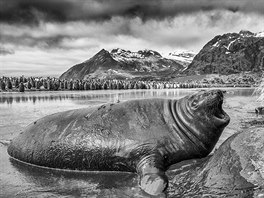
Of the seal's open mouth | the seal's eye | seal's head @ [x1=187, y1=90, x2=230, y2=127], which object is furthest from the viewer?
the seal's eye

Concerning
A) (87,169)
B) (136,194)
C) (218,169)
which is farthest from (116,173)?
(218,169)

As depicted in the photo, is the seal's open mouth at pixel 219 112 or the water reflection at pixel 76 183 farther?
the seal's open mouth at pixel 219 112

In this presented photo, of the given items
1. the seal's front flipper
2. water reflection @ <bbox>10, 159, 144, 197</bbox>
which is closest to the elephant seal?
the seal's front flipper

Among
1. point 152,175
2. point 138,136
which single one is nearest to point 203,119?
point 138,136

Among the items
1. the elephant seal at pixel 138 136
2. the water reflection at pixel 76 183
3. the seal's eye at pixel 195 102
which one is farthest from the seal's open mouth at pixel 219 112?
the water reflection at pixel 76 183

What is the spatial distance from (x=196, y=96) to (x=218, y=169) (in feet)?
6.38

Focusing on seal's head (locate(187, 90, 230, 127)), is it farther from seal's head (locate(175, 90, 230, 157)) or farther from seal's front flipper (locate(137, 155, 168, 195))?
seal's front flipper (locate(137, 155, 168, 195))

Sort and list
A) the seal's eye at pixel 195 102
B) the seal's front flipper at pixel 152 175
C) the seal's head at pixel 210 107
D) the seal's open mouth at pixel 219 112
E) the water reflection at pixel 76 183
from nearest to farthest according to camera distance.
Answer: the seal's front flipper at pixel 152 175, the water reflection at pixel 76 183, the seal's head at pixel 210 107, the seal's open mouth at pixel 219 112, the seal's eye at pixel 195 102

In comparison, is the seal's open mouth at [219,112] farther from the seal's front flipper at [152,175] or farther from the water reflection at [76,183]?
the water reflection at [76,183]

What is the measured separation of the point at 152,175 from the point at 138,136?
1150 mm

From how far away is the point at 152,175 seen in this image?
5582 millimetres

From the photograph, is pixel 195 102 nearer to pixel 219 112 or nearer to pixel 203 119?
pixel 203 119

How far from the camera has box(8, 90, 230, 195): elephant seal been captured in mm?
6262

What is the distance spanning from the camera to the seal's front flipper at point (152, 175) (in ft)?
17.3
